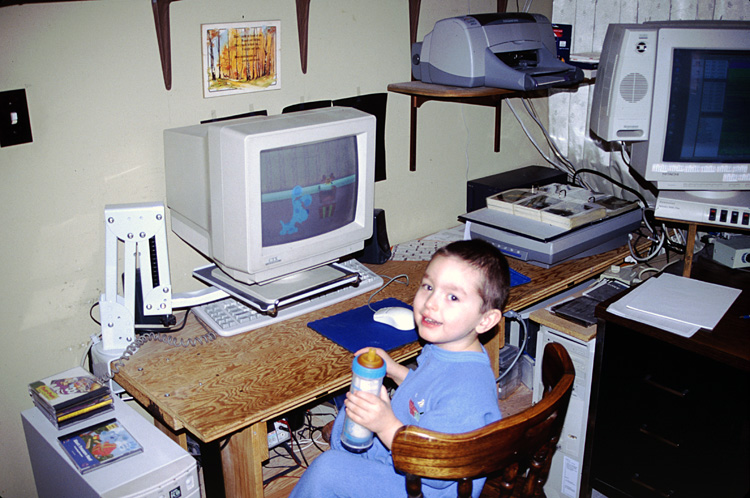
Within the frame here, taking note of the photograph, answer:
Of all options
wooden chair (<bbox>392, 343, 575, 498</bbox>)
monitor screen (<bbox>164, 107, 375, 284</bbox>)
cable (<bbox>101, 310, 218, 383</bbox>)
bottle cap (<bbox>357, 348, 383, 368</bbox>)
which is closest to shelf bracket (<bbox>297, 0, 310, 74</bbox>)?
monitor screen (<bbox>164, 107, 375, 284</bbox>)

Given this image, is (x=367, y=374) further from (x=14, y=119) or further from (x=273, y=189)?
(x=14, y=119)

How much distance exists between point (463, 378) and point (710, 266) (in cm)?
112

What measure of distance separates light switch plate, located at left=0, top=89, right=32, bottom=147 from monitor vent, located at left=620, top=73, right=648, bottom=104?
1598mm

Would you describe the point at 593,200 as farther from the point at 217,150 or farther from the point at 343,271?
the point at 217,150

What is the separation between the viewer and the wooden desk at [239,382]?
1407 millimetres

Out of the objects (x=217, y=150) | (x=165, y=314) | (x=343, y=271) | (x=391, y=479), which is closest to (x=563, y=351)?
(x=391, y=479)

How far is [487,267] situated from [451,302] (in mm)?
104

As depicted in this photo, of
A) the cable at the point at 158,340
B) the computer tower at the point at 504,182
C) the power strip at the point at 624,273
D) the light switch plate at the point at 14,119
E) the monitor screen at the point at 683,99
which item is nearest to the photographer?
the light switch plate at the point at 14,119

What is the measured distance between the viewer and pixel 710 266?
205 cm

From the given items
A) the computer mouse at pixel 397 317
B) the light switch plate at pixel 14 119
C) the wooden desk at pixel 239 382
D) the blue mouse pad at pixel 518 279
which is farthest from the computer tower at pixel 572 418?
the light switch plate at pixel 14 119

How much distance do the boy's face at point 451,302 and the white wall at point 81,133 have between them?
85 cm

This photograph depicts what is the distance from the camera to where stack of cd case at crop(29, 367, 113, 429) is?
1.51 metres

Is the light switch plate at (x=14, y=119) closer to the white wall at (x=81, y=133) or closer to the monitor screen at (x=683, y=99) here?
the white wall at (x=81, y=133)

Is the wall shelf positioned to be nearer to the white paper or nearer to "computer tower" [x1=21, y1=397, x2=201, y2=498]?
the white paper
